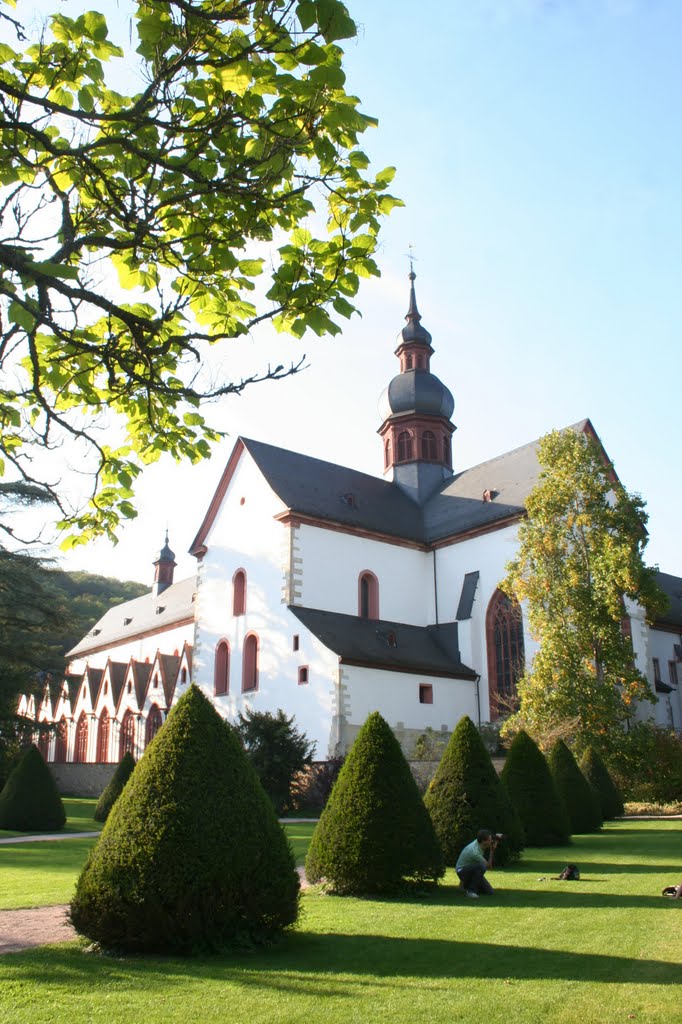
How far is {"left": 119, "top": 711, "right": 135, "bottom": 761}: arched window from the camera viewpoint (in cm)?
5128

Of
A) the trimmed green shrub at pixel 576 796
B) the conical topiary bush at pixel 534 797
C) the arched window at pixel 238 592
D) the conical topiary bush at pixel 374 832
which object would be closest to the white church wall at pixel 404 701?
the arched window at pixel 238 592

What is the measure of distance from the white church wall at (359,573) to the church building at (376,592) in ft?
0.20

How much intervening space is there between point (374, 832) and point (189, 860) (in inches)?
157

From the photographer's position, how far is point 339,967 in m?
7.25

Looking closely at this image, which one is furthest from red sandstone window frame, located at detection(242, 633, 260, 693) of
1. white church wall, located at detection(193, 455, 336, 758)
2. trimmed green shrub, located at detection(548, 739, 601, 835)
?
trimmed green shrub, located at detection(548, 739, 601, 835)

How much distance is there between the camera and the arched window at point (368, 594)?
35.6 metres

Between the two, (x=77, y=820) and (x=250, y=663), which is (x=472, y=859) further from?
(x=250, y=663)

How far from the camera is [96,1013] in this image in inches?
231

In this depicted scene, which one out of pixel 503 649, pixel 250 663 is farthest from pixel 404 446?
pixel 250 663

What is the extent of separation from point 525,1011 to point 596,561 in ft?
72.7

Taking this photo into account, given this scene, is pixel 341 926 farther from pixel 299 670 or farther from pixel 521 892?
pixel 299 670

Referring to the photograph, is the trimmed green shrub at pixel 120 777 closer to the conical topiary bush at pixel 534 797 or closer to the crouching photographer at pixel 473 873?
the conical topiary bush at pixel 534 797

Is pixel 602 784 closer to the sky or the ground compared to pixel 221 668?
closer to the ground

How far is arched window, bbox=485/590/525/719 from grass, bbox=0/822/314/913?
12649 millimetres
